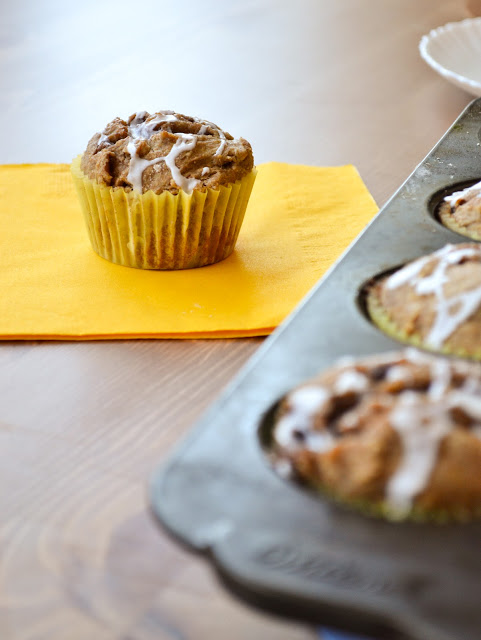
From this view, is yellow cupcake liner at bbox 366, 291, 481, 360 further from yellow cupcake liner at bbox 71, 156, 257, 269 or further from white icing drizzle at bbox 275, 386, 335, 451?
yellow cupcake liner at bbox 71, 156, 257, 269

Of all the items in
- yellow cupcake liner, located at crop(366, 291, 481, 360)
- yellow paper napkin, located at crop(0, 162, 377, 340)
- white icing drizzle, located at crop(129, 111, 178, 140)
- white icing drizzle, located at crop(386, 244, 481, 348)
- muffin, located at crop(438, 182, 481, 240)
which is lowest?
yellow paper napkin, located at crop(0, 162, 377, 340)

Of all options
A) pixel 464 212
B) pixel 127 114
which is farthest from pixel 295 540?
pixel 127 114

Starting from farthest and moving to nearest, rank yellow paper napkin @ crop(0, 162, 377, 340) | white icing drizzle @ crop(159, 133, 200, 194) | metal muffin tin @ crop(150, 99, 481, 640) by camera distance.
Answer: white icing drizzle @ crop(159, 133, 200, 194), yellow paper napkin @ crop(0, 162, 377, 340), metal muffin tin @ crop(150, 99, 481, 640)

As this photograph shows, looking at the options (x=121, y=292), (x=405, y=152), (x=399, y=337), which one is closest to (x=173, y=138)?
(x=121, y=292)

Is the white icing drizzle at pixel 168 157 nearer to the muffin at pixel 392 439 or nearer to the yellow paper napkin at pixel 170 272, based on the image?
the yellow paper napkin at pixel 170 272

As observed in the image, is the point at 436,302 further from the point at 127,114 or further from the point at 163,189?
the point at 127,114

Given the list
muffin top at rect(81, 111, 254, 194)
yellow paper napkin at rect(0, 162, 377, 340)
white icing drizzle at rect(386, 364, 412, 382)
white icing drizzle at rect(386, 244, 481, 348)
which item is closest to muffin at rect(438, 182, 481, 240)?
white icing drizzle at rect(386, 244, 481, 348)

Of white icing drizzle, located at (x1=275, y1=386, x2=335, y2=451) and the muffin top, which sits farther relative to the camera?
the muffin top
